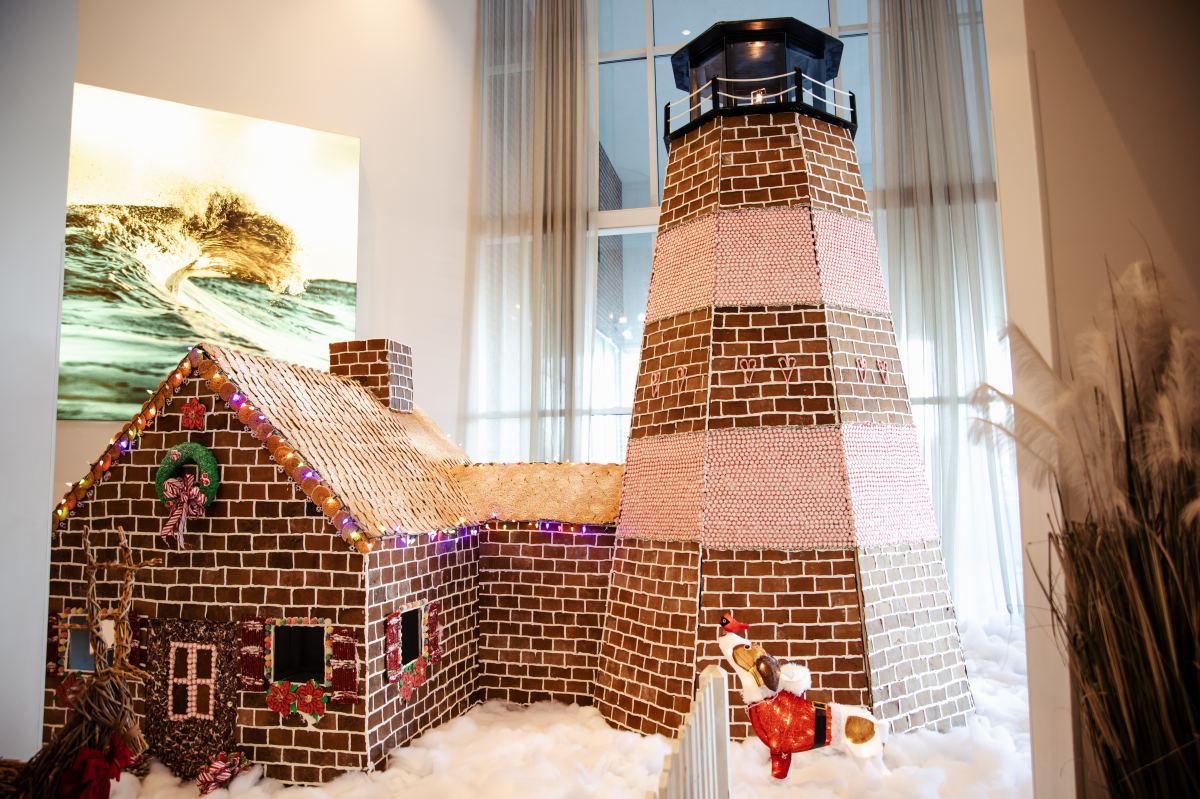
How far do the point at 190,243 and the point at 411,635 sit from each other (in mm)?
4340

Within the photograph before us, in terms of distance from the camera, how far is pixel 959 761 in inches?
172

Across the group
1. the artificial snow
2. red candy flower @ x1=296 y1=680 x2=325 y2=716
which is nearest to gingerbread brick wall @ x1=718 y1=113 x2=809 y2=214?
the artificial snow

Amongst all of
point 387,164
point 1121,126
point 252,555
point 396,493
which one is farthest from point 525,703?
point 387,164

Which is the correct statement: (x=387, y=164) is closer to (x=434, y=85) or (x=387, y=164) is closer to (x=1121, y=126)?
(x=434, y=85)

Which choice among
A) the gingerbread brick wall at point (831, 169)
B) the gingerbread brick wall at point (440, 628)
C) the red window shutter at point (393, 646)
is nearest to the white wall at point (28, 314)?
the gingerbread brick wall at point (440, 628)

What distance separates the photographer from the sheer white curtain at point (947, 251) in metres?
8.38

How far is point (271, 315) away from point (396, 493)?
3.21 meters

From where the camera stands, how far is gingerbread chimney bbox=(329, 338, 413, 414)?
635 centimetres

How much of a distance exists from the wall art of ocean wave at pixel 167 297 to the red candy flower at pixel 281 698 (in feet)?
11.5

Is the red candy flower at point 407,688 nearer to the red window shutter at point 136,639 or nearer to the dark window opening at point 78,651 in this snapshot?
the red window shutter at point 136,639

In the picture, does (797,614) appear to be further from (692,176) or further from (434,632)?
(692,176)

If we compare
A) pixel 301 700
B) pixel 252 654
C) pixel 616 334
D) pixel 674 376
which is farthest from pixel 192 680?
pixel 616 334

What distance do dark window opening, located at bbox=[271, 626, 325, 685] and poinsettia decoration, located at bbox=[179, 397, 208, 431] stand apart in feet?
5.02

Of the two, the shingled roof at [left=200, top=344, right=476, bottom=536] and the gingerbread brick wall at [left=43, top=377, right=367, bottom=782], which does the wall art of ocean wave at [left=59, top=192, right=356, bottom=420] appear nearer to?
the shingled roof at [left=200, top=344, right=476, bottom=536]
